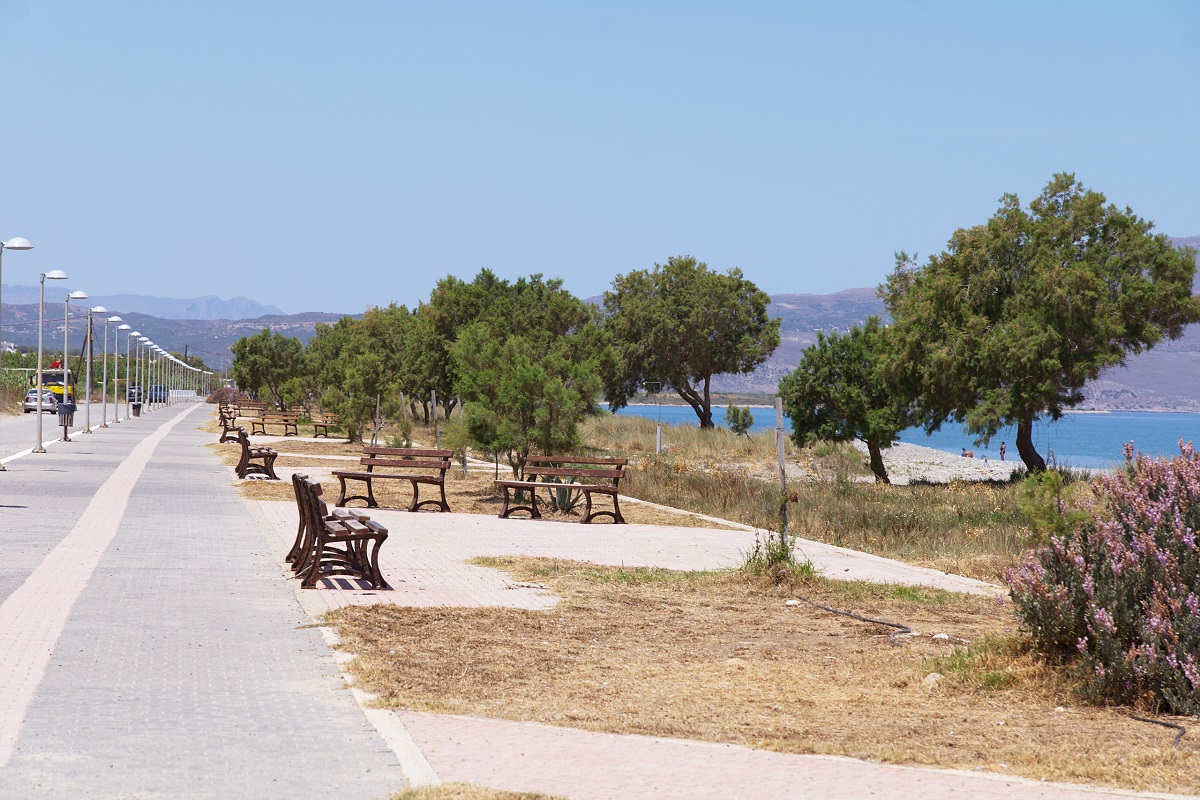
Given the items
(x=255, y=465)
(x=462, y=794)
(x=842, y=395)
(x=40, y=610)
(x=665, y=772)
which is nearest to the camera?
(x=462, y=794)

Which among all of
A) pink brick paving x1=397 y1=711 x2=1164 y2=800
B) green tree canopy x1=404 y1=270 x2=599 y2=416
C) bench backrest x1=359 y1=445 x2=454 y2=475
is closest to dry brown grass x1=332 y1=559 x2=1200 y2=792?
pink brick paving x1=397 y1=711 x2=1164 y2=800

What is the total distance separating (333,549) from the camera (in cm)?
1153

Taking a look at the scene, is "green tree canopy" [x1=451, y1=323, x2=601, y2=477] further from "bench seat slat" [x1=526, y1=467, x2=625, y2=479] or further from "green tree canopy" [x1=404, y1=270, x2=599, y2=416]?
"green tree canopy" [x1=404, y1=270, x2=599, y2=416]

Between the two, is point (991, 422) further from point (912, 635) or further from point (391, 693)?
point (391, 693)

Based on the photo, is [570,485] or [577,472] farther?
[570,485]

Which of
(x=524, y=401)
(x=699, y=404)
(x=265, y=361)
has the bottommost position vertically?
(x=699, y=404)

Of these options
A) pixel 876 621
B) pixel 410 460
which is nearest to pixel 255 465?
pixel 410 460

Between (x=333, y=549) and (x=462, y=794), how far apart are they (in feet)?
22.2

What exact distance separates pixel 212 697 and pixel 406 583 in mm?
4615

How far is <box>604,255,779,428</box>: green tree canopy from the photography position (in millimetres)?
63781

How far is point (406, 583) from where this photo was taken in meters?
11.2

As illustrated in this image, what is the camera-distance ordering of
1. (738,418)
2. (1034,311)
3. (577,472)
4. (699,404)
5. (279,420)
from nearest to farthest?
(577,472), (1034,311), (279,420), (738,418), (699,404)

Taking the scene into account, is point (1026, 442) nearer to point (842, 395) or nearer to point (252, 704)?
point (842, 395)

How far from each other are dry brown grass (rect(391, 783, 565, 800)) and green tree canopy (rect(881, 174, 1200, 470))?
106 feet
